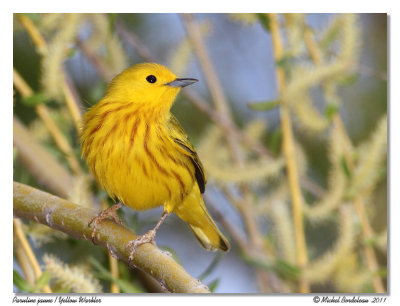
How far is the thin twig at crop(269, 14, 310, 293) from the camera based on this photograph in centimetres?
311

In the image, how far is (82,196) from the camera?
287 cm

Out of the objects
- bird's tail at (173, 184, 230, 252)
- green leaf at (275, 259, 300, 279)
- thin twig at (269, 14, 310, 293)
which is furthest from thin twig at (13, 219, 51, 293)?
thin twig at (269, 14, 310, 293)

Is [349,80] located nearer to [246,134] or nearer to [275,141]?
[275,141]

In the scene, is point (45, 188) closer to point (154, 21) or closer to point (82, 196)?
point (82, 196)

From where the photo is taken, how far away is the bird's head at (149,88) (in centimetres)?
286

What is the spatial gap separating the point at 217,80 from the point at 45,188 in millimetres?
1038

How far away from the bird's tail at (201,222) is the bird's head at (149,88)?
1.39 ft

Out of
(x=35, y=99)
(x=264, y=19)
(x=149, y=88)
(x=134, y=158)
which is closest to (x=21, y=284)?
(x=134, y=158)

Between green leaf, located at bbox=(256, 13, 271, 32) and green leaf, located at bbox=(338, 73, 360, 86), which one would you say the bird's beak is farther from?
green leaf, located at bbox=(338, 73, 360, 86)

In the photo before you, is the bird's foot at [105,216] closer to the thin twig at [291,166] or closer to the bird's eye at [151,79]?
the bird's eye at [151,79]

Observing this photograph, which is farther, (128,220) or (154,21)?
(154,21)

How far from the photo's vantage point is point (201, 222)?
10.2ft

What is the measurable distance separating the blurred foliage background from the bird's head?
0.28 meters
